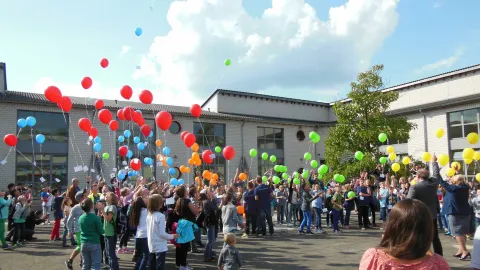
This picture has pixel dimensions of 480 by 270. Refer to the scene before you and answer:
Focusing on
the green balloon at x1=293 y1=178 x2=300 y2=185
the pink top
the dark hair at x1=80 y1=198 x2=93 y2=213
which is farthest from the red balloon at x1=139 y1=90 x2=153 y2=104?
the pink top

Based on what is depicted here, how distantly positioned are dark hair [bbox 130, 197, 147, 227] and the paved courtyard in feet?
4.78

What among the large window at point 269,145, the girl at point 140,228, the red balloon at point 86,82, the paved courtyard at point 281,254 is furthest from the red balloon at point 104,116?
the large window at point 269,145

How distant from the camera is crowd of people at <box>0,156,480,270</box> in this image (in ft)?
6.74

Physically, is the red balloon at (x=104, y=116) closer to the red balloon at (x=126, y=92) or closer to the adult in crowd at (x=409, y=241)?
the red balloon at (x=126, y=92)

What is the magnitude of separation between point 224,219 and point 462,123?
20.2 meters

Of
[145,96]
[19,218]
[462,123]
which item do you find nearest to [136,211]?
[145,96]

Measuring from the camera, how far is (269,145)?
96.8 feet

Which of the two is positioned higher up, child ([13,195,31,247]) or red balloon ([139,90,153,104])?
red balloon ([139,90,153,104])

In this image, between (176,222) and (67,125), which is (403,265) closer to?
(176,222)

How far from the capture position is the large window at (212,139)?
26.5 meters

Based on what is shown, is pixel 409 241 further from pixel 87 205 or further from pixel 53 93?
pixel 53 93

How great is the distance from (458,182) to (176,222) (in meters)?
6.02

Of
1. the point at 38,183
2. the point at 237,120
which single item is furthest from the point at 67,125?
the point at 237,120

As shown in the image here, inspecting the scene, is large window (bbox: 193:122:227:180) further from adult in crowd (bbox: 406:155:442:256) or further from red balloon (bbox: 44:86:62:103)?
adult in crowd (bbox: 406:155:442:256)
